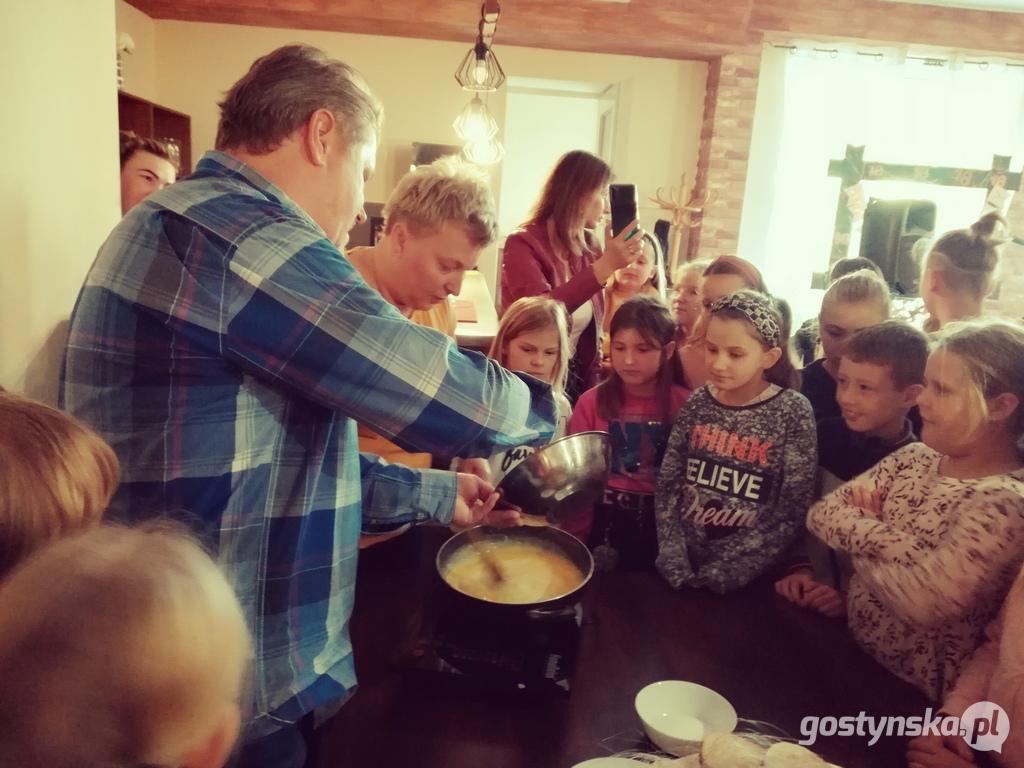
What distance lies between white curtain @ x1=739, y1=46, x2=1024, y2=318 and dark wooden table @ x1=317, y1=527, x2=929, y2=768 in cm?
432

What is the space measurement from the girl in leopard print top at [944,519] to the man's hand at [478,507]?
0.50 meters

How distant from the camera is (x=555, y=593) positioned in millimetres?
917

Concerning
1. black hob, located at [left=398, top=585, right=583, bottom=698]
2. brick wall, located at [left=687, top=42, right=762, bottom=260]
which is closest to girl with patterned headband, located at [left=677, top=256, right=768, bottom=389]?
black hob, located at [left=398, top=585, right=583, bottom=698]

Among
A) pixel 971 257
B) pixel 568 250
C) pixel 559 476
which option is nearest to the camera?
pixel 559 476

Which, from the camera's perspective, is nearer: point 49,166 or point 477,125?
point 49,166

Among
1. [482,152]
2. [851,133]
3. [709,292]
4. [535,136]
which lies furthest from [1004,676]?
[535,136]

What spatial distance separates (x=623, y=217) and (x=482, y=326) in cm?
72

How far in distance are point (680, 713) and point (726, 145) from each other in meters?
4.53

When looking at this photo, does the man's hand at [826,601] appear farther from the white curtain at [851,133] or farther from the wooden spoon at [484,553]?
the white curtain at [851,133]

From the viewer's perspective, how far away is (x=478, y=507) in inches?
38.7

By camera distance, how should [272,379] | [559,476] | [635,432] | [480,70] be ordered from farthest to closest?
[480,70] → [635,432] → [559,476] → [272,379]

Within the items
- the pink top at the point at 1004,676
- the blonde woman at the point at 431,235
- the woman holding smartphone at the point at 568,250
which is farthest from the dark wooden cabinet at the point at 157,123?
the pink top at the point at 1004,676

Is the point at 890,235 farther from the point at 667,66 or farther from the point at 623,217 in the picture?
the point at 623,217

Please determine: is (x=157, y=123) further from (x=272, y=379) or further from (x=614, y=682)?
(x=614, y=682)
